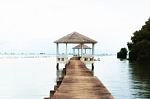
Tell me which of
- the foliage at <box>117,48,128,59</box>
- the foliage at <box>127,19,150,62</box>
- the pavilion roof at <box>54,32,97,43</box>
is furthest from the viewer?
the foliage at <box>117,48,128,59</box>

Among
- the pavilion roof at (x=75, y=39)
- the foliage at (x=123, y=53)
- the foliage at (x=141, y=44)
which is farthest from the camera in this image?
the foliage at (x=123, y=53)

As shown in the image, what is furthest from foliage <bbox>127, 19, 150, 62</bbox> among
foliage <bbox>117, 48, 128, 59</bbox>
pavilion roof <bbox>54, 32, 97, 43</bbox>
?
pavilion roof <bbox>54, 32, 97, 43</bbox>

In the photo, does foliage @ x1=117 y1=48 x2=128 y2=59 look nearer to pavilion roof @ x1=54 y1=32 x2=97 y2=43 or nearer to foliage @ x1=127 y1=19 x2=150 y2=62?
foliage @ x1=127 y1=19 x2=150 y2=62

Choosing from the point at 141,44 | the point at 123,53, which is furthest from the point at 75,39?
the point at 123,53

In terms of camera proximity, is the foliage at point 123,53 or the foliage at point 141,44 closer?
the foliage at point 141,44

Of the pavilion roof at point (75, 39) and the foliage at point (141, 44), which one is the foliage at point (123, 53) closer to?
the foliage at point (141, 44)

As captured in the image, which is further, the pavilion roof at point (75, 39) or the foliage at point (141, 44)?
the foliage at point (141, 44)

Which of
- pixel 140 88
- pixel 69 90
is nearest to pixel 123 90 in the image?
pixel 140 88

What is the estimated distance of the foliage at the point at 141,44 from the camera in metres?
76.3

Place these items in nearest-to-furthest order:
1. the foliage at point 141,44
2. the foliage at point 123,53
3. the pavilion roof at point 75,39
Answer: the pavilion roof at point 75,39, the foliage at point 141,44, the foliage at point 123,53

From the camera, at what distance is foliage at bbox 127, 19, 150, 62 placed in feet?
250

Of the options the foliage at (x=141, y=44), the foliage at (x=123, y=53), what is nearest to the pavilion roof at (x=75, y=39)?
the foliage at (x=141, y=44)

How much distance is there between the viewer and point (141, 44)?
251ft

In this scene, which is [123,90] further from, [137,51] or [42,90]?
[137,51]
